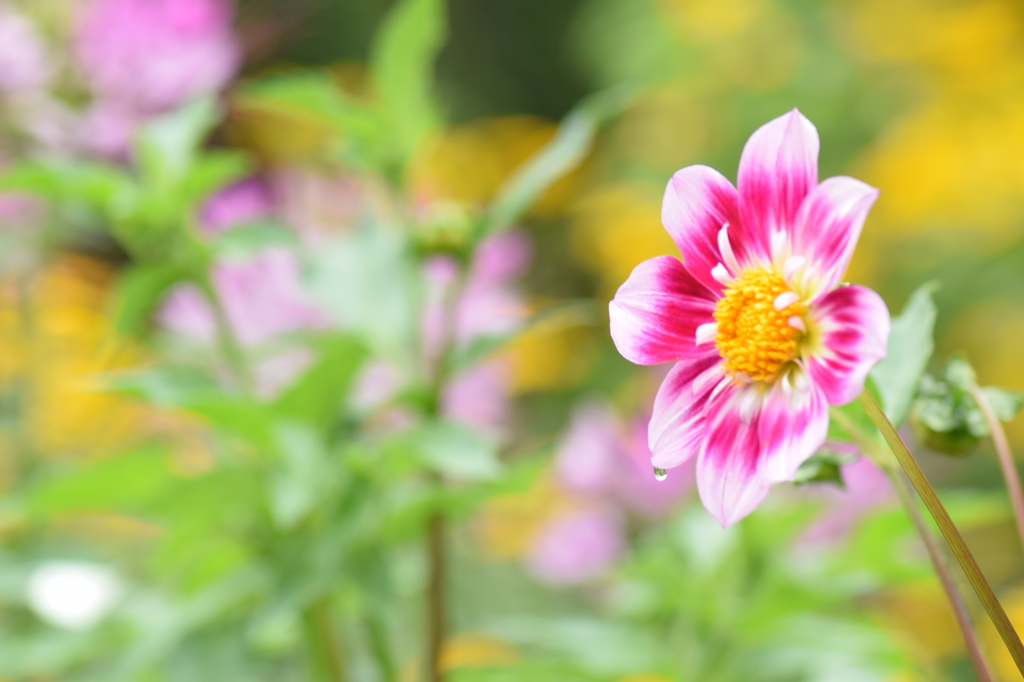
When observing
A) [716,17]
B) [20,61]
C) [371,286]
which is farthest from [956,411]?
[716,17]

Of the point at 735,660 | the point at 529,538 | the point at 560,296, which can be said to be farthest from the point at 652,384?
the point at 560,296

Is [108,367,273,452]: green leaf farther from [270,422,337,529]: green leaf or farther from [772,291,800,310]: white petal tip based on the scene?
[772,291,800,310]: white petal tip

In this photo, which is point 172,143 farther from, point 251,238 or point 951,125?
point 951,125

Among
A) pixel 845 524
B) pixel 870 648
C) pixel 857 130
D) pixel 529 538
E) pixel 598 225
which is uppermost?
pixel 598 225

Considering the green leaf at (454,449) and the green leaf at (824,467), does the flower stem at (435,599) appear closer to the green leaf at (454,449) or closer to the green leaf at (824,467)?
the green leaf at (454,449)

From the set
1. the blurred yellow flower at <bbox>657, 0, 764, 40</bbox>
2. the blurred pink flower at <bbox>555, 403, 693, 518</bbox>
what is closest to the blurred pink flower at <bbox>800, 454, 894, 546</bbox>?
the blurred pink flower at <bbox>555, 403, 693, 518</bbox>

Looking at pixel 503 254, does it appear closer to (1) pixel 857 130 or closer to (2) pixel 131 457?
(2) pixel 131 457

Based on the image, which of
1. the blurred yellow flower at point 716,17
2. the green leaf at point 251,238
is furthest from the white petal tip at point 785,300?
the blurred yellow flower at point 716,17
